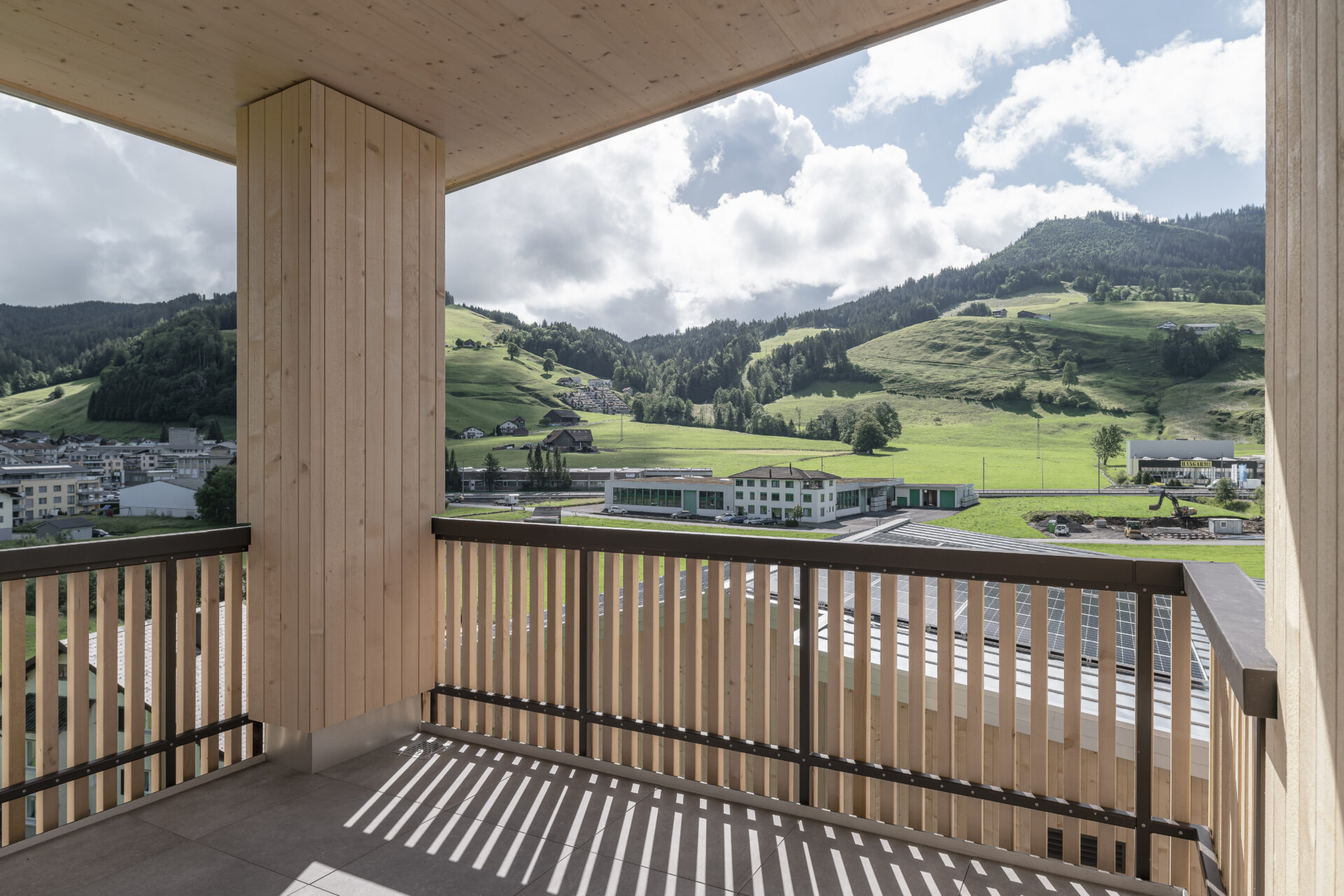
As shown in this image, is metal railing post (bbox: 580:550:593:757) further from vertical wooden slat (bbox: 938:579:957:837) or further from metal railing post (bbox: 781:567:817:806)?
vertical wooden slat (bbox: 938:579:957:837)

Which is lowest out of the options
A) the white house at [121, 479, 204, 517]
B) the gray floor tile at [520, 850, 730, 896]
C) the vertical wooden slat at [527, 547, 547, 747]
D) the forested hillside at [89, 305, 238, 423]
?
the gray floor tile at [520, 850, 730, 896]

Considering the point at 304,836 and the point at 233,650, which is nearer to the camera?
the point at 304,836

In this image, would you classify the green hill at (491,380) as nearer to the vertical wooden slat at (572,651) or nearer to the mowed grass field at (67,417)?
the mowed grass field at (67,417)

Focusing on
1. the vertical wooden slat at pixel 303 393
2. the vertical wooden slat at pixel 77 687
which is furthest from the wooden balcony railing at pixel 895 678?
the vertical wooden slat at pixel 77 687

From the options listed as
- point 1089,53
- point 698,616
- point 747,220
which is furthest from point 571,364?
point 1089,53

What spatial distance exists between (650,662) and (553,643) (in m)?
0.52

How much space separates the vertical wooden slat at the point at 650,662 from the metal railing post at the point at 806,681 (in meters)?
0.62

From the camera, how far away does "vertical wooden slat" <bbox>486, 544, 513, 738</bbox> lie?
3.26 metres

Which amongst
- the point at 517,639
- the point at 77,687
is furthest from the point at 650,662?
the point at 77,687

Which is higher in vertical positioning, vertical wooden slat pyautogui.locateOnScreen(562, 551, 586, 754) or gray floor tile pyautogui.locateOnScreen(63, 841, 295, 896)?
vertical wooden slat pyautogui.locateOnScreen(562, 551, 586, 754)

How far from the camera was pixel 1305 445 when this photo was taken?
3.60 ft

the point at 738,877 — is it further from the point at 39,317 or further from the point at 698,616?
the point at 39,317

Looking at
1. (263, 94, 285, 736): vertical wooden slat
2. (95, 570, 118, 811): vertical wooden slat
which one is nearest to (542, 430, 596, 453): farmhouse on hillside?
(263, 94, 285, 736): vertical wooden slat

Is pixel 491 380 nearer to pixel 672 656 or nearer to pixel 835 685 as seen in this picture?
pixel 672 656
